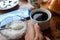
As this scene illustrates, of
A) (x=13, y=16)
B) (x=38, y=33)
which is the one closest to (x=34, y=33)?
(x=38, y=33)

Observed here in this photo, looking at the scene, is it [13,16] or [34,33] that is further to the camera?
[13,16]

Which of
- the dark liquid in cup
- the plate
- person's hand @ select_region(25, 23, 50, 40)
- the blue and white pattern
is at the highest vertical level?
the plate

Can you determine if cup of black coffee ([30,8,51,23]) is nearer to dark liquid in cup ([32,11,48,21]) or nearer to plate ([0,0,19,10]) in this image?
dark liquid in cup ([32,11,48,21])

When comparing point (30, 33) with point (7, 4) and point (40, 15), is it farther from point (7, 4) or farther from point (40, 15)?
point (7, 4)

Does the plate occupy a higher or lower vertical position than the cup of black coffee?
higher

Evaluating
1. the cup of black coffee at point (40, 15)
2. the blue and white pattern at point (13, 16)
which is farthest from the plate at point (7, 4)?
the cup of black coffee at point (40, 15)

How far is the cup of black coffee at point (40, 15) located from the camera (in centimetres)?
63

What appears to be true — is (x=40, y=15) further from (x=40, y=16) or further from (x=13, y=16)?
(x=13, y=16)

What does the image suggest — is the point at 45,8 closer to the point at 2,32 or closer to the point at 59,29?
the point at 59,29

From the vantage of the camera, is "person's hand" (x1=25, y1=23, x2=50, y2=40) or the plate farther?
the plate

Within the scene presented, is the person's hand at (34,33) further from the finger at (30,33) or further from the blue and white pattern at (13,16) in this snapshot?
the blue and white pattern at (13,16)

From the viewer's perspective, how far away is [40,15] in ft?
2.12

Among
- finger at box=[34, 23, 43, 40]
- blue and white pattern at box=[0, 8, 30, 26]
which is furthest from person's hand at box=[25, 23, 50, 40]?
blue and white pattern at box=[0, 8, 30, 26]

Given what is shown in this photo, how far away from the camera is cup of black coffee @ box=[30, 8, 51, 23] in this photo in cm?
63
